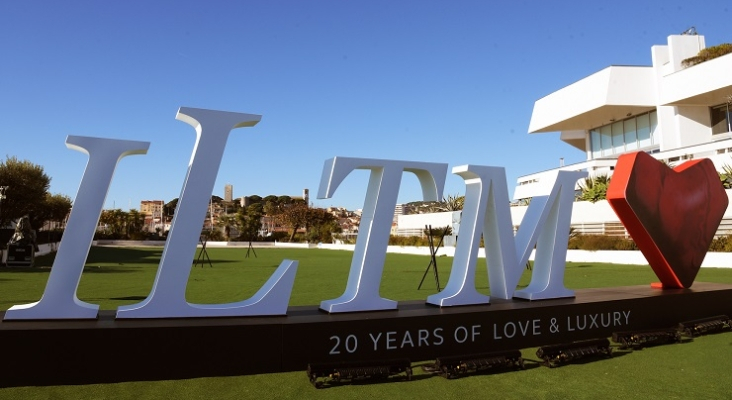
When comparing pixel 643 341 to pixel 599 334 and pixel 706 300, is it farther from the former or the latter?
pixel 706 300

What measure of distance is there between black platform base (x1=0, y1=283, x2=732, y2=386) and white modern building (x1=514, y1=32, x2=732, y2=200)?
32.5m

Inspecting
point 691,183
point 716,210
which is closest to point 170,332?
point 691,183

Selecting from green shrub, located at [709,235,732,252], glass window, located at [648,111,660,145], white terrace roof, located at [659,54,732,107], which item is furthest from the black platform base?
glass window, located at [648,111,660,145]

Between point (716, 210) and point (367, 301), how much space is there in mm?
8647

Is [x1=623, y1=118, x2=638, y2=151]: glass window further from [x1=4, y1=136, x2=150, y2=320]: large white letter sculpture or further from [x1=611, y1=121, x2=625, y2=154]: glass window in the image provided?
[x1=4, y1=136, x2=150, y2=320]: large white letter sculpture

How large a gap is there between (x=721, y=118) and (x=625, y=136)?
26.5ft

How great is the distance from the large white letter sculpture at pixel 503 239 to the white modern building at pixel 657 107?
30965 mm

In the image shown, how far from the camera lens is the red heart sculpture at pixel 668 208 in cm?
947

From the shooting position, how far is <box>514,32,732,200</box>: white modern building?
122ft

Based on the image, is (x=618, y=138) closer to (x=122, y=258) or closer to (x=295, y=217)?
(x=122, y=258)

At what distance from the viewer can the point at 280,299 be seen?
22.5 ft

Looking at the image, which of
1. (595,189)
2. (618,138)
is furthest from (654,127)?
(595,189)

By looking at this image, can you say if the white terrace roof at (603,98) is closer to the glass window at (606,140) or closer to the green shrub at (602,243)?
the glass window at (606,140)

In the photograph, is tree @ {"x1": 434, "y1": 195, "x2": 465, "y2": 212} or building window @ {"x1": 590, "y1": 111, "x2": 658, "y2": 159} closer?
building window @ {"x1": 590, "y1": 111, "x2": 658, "y2": 159}
